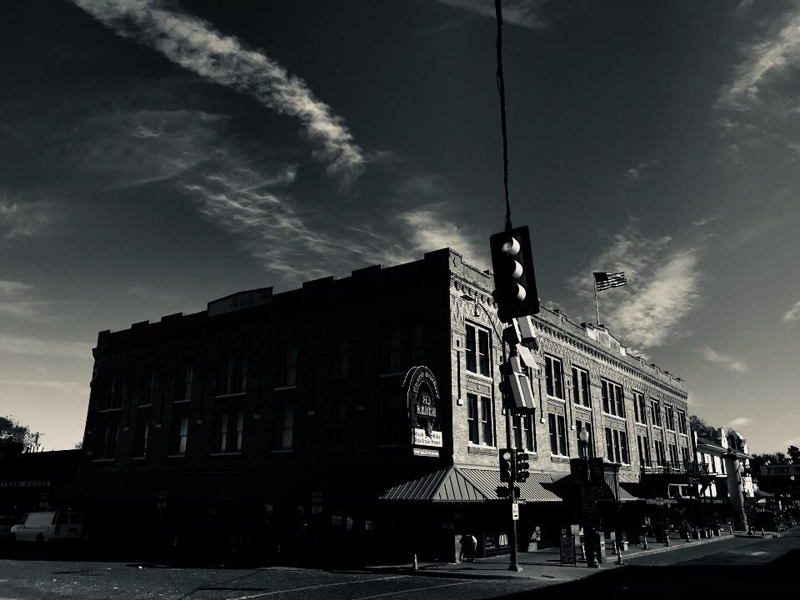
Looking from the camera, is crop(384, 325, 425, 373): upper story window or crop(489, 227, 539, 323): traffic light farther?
crop(384, 325, 425, 373): upper story window

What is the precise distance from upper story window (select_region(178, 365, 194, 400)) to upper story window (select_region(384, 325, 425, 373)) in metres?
13.2

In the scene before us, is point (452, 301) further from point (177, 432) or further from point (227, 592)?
point (177, 432)

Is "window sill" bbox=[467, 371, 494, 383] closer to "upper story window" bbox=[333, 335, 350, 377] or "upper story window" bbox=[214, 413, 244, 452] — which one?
"upper story window" bbox=[333, 335, 350, 377]

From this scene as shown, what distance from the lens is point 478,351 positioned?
2825 centimetres

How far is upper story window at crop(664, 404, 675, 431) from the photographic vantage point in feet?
172

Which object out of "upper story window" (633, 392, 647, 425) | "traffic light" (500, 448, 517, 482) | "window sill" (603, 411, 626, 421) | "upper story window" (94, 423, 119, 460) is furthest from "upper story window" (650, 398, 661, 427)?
"upper story window" (94, 423, 119, 460)

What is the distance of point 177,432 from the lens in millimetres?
34188

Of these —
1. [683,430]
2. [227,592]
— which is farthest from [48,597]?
[683,430]

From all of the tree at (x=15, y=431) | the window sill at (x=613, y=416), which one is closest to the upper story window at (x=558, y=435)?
the window sill at (x=613, y=416)

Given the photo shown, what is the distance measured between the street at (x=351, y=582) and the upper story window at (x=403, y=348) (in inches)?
346

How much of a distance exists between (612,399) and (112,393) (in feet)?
108

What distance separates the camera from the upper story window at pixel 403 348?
26969 mm

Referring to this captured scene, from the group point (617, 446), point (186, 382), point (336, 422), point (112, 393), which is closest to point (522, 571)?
point (336, 422)

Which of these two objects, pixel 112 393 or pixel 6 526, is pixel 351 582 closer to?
pixel 112 393
